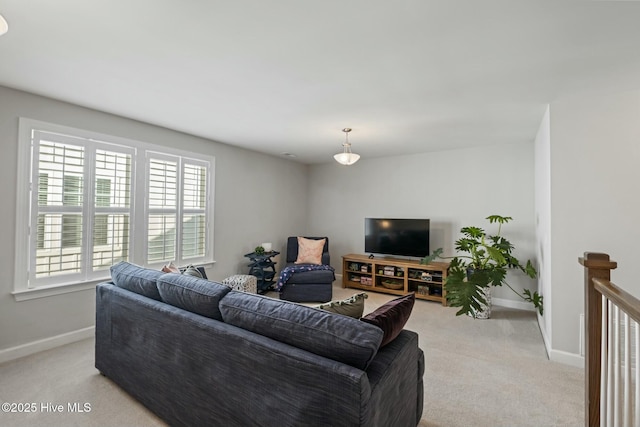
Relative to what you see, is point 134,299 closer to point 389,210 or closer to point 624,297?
point 624,297

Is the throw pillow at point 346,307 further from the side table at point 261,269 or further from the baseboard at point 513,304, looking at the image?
the baseboard at point 513,304

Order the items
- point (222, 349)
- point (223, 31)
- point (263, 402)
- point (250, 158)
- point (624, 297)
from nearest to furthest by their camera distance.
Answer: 1. point (624, 297)
2. point (263, 402)
3. point (222, 349)
4. point (223, 31)
5. point (250, 158)

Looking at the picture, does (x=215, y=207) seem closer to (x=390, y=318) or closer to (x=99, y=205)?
(x=99, y=205)

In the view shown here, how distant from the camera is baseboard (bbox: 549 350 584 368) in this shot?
2641mm

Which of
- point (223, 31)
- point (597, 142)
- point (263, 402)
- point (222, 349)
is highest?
point (223, 31)

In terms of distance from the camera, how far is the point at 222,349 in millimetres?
1587

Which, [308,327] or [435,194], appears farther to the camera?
[435,194]

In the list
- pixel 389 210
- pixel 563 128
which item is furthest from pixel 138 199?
pixel 563 128

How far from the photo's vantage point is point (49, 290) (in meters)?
2.87

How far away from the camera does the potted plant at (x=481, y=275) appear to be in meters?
3.36

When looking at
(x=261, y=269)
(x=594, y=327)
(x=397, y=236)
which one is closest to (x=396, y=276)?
(x=397, y=236)

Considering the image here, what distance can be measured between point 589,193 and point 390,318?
2394mm

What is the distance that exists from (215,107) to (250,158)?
80.1 inches

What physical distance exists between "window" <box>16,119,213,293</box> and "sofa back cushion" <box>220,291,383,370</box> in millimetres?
2345
